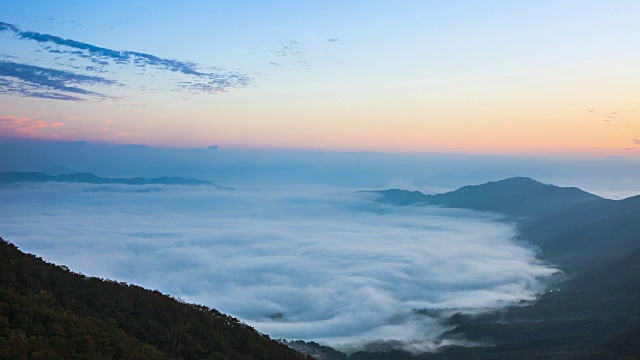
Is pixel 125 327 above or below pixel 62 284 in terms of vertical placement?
below

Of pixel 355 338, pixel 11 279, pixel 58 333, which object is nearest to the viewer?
pixel 58 333

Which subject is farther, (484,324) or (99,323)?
(484,324)

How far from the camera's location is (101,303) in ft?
104

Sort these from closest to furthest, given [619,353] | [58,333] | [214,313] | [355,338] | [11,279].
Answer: [58,333]
[11,279]
[214,313]
[619,353]
[355,338]

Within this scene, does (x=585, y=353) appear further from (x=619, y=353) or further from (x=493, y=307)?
(x=493, y=307)

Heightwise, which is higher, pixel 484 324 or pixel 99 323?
pixel 99 323

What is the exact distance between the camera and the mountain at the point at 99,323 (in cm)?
2238

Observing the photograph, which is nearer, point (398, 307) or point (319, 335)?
point (319, 335)

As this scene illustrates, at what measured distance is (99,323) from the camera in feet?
90.1

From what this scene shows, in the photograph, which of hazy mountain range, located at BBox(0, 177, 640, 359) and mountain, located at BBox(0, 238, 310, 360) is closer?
mountain, located at BBox(0, 238, 310, 360)

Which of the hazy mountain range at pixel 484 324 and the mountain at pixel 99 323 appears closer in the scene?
the mountain at pixel 99 323

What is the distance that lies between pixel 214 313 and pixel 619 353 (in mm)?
84981

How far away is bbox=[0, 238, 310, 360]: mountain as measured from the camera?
2238 cm

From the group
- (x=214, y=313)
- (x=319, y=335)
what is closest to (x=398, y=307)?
(x=319, y=335)
